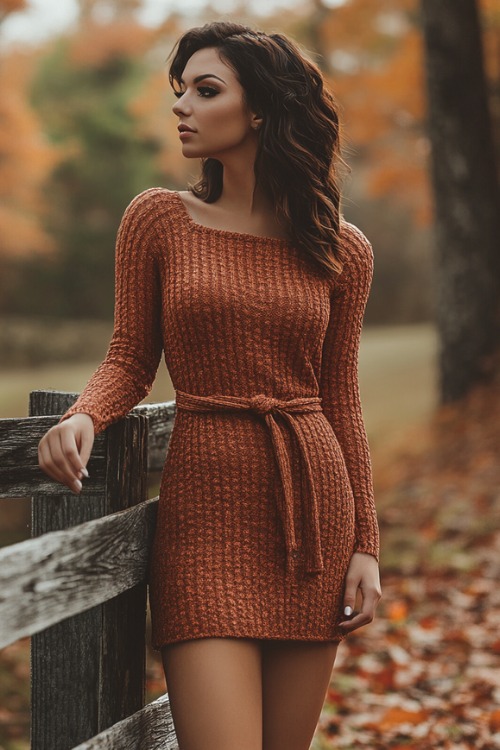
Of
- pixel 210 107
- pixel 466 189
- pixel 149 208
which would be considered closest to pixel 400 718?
pixel 149 208

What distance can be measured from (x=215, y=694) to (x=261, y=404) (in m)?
0.65

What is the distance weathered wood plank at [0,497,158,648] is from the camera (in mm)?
1833

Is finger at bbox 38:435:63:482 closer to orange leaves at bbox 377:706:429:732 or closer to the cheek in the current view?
the cheek

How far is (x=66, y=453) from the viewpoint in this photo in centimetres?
209

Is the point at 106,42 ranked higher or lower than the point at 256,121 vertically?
higher

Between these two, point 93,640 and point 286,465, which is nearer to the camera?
point 286,465

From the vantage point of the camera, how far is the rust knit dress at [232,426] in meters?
2.34

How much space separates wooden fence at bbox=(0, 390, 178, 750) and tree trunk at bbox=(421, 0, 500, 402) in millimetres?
7561

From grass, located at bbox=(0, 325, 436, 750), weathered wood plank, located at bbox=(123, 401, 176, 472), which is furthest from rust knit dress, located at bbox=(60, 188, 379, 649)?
grass, located at bbox=(0, 325, 436, 750)

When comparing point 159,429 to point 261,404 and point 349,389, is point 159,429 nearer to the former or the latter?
point 349,389

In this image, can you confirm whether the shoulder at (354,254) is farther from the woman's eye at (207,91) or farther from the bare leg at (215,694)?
the bare leg at (215,694)

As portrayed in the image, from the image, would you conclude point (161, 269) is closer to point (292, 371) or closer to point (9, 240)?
point (292, 371)

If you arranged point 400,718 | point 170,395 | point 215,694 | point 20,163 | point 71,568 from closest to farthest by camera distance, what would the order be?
point 71,568
point 215,694
point 400,718
point 20,163
point 170,395

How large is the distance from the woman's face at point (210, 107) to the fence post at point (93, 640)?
0.69 m
